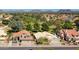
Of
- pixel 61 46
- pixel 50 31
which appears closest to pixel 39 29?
pixel 50 31

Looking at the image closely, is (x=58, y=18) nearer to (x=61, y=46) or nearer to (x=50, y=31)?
(x=50, y=31)

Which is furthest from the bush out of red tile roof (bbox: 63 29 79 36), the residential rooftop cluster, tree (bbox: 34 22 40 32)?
red tile roof (bbox: 63 29 79 36)

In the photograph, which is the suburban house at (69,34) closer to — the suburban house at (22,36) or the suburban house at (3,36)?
the suburban house at (22,36)

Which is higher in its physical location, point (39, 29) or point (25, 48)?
point (39, 29)
